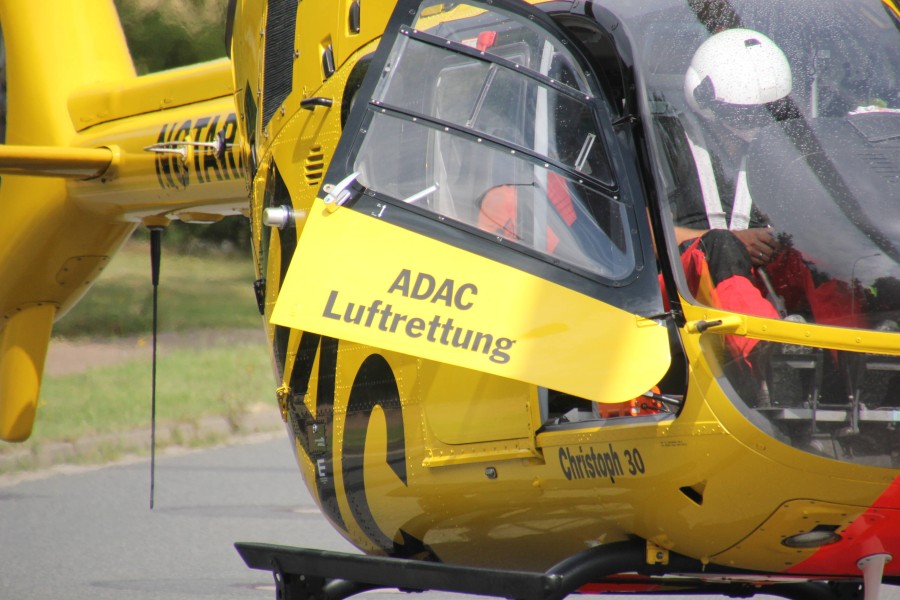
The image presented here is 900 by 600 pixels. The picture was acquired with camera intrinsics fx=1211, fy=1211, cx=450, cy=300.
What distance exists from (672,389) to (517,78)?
0.95 m

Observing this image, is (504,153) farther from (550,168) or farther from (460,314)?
(460,314)

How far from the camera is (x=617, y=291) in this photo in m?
3.14

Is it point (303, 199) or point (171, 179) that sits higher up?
point (303, 199)

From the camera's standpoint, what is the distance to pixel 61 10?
6.88 m

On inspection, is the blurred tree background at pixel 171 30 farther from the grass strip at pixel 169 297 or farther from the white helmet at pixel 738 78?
the white helmet at pixel 738 78

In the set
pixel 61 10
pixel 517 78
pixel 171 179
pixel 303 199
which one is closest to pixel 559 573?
pixel 517 78

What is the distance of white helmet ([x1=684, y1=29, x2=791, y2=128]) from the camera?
10.5 feet

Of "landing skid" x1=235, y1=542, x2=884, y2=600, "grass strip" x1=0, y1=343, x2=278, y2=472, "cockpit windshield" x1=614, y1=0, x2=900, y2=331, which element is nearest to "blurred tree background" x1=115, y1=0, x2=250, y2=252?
"grass strip" x1=0, y1=343, x2=278, y2=472

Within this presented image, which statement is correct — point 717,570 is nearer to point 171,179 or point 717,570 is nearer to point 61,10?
point 171,179

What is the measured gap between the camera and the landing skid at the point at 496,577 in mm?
3207

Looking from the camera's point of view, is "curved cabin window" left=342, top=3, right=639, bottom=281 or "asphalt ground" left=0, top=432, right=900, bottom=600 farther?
"asphalt ground" left=0, top=432, right=900, bottom=600

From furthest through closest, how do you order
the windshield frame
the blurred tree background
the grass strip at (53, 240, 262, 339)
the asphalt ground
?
the grass strip at (53, 240, 262, 339) < the blurred tree background < the asphalt ground < the windshield frame

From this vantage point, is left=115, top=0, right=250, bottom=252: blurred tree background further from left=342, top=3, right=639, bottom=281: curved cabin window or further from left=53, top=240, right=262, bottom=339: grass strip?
left=342, top=3, right=639, bottom=281: curved cabin window

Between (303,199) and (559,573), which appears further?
(303,199)
